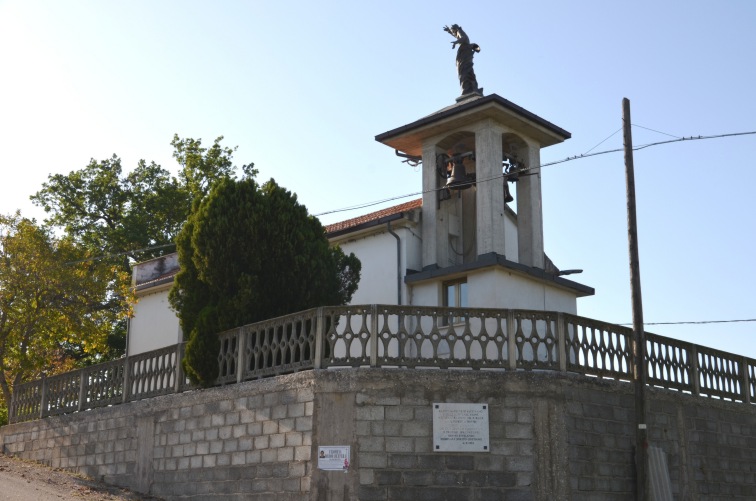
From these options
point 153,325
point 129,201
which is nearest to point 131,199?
point 129,201

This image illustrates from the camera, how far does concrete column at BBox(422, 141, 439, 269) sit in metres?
22.5

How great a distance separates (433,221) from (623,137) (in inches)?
267

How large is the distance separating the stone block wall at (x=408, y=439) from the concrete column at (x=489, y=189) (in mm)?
5925

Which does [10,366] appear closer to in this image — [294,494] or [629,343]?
[294,494]

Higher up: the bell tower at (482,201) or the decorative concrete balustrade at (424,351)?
the bell tower at (482,201)

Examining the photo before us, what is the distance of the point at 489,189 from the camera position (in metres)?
22.0

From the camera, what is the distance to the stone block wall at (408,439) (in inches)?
556

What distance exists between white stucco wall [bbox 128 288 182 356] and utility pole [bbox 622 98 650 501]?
1420cm

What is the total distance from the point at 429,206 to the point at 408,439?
31.6 ft

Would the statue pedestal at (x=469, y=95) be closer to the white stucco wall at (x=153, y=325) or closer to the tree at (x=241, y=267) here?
the tree at (x=241, y=267)

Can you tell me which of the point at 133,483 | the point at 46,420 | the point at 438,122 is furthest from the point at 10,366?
the point at 438,122

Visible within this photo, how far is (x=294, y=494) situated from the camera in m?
14.4

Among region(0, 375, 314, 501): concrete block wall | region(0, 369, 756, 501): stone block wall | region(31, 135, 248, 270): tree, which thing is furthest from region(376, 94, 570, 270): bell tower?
region(31, 135, 248, 270): tree

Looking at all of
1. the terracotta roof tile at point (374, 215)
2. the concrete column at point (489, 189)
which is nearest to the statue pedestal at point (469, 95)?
the concrete column at point (489, 189)
